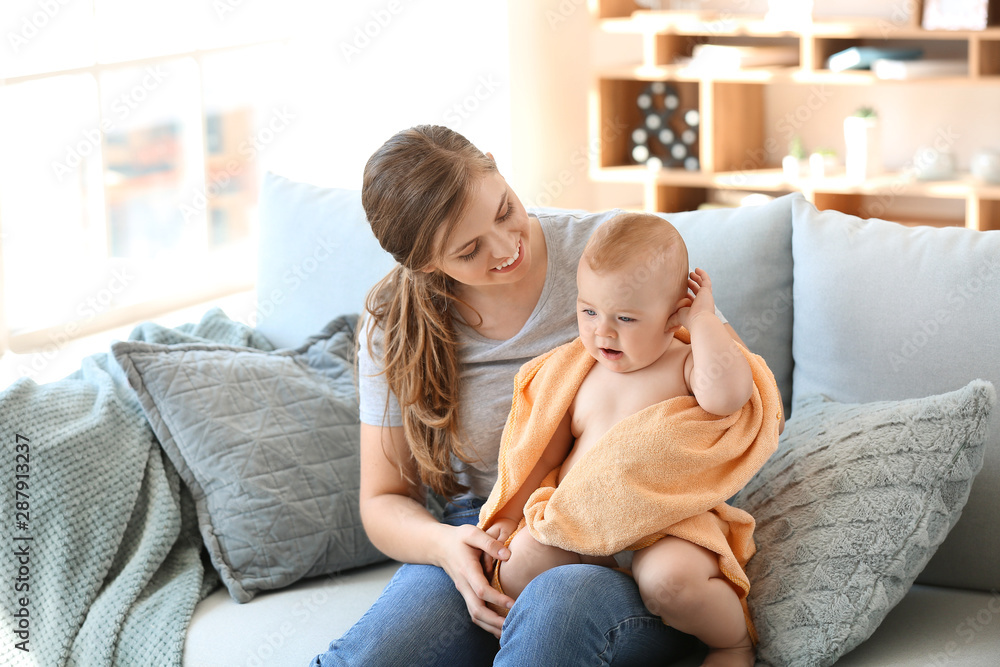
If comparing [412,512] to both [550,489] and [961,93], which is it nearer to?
[550,489]

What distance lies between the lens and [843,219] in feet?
5.49

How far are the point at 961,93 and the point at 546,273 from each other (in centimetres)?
244

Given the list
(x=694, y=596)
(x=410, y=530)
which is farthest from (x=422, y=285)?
(x=694, y=596)

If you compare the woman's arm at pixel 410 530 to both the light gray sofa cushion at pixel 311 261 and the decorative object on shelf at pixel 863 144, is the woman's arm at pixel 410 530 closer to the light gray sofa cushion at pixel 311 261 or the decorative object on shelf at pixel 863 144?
the light gray sofa cushion at pixel 311 261

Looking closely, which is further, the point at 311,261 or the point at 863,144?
the point at 863,144

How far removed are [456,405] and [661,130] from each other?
2.48 meters

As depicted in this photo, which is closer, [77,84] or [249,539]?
[249,539]

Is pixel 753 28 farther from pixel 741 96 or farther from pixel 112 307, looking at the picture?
pixel 112 307

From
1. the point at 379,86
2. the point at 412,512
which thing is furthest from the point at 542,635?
the point at 379,86

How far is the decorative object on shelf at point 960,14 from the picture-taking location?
10.1 ft

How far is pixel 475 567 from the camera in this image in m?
1.40

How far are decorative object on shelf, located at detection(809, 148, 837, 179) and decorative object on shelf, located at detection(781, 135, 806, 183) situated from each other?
0.05 metres

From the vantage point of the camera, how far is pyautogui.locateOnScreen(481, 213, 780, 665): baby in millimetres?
1271

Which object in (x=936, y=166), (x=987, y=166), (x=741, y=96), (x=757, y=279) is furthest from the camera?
(x=741, y=96)
